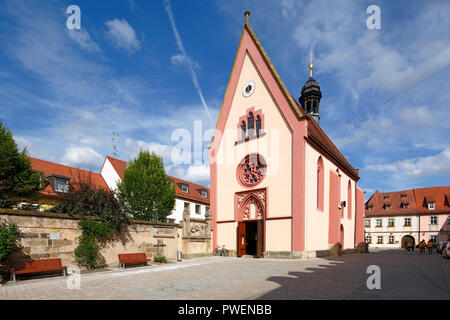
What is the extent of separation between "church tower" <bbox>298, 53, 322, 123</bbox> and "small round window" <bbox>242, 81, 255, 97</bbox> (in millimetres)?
12439

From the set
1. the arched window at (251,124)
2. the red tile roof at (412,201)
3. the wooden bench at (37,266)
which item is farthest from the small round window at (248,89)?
the red tile roof at (412,201)

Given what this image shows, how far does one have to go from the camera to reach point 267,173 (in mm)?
17766

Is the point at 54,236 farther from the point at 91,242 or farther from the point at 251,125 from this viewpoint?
the point at 251,125

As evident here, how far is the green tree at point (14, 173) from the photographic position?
58.9 feet

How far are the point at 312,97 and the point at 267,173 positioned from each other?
16.2m

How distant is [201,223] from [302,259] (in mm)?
7066

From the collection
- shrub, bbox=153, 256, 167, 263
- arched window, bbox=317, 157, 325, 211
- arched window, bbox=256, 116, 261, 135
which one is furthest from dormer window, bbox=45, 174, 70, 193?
arched window, bbox=317, 157, 325, 211

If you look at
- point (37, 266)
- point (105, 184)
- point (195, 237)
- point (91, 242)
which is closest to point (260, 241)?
point (195, 237)

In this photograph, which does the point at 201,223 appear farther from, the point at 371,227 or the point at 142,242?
the point at 371,227

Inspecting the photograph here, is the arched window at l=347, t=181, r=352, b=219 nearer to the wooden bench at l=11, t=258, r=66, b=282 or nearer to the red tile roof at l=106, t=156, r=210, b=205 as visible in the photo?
the red tile roof at l=106, t=156, r=210, b=205

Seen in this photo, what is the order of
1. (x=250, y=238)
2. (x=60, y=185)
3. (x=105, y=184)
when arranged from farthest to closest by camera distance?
(x=105, y=184) → (x=60, y=185) → (x=250, y=238)

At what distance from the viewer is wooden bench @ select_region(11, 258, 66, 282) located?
27.4ft

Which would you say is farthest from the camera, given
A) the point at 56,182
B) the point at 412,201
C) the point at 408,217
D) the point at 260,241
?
the point at 412,201

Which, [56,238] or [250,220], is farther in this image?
[250,220]
